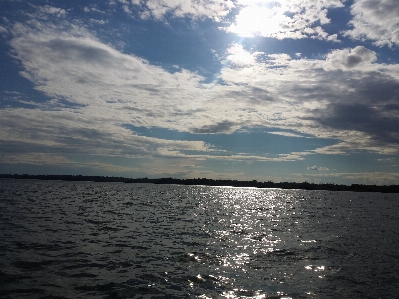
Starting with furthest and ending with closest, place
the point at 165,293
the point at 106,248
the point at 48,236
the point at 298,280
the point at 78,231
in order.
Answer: the point at 78,231, the point at 48,236, the point at 106,248, the point at 298,280, the point at 165,293

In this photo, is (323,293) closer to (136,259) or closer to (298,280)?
(298,280)

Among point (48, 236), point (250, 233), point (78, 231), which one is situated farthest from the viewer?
point (250, 233)

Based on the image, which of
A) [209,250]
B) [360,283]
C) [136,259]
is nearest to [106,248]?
[136,259]

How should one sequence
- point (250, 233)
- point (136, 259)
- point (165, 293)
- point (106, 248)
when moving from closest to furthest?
point (165, 293) → point (136, 259) → point (106, 248) → point (250, 233)

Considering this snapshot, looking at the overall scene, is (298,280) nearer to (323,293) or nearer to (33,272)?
(323,293)

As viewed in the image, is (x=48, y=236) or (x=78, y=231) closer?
(x=48, y=236)

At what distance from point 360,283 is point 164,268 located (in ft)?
35.6

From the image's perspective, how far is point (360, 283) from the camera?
59.0ft

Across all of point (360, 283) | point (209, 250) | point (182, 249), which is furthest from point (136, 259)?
point (360, 283)

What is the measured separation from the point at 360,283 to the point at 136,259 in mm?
12997

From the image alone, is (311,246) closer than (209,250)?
No

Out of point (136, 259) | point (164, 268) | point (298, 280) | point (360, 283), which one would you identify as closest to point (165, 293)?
point (164, 268)

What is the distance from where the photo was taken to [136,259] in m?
20.5

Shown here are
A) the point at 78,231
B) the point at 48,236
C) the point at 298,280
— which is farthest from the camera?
the point at 78,231
